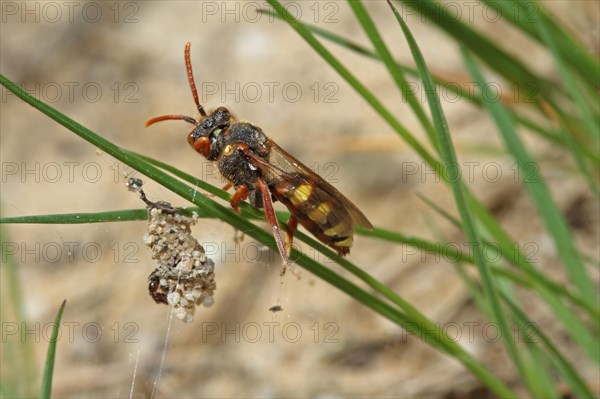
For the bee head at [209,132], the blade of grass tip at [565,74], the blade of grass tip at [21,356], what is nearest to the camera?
the blade of grass tip at [565,74]

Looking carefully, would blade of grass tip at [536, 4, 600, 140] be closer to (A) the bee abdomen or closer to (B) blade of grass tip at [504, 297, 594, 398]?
(B) blade of grass tip at [504, 297, 594, 398]

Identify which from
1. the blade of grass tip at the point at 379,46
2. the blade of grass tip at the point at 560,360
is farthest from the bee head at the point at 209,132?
the blade of grass tip at the point at 560,360

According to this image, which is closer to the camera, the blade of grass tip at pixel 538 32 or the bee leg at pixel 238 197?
the blade of grass tip at pixel 538 32

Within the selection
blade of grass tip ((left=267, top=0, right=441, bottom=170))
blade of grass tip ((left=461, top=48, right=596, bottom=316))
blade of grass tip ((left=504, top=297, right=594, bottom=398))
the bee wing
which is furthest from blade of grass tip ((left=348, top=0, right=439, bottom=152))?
blade of grass tip ((left=504, top=297, right=594, bottom=398))

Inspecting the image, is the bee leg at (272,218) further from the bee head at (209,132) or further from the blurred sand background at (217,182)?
the blurred sand background at (217,182)

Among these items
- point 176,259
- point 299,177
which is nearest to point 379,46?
point 299,177

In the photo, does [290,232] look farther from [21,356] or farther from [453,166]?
[21,356]
